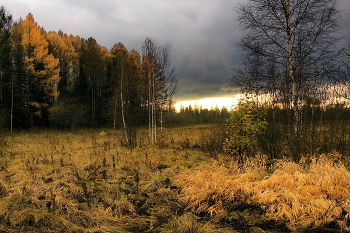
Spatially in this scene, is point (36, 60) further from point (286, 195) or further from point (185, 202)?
point (286, 195)

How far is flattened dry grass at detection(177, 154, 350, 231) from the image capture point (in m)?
3.21

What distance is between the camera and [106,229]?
3094 millimetres

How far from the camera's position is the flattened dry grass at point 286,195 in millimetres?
3215

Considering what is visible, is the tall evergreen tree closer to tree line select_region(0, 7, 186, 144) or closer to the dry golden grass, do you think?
tree line select_region(0, 7, 186, 144)

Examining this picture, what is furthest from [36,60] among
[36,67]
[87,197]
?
[87,197]

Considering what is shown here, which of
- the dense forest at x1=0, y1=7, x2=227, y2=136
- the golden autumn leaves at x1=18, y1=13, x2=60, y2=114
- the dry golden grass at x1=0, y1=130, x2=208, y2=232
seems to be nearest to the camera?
the dry golden grass at x1=0, y1=130, x2=208, y2=232

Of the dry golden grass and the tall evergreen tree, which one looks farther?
the tall evergreen tree

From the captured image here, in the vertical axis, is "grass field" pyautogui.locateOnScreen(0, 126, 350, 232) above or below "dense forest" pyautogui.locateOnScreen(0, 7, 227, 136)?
below

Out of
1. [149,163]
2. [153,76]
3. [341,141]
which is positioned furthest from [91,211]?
[153,76]

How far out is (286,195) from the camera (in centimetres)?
366

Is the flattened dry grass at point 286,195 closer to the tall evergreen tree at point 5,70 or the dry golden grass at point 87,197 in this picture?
the dry golden grass at point 87,197

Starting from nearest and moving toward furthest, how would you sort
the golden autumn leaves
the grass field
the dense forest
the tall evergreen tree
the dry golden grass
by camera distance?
1. the grass field
2. the dry golden grass
3. the dense forest
4. the tall evergreen tree
5. the golden autumn leaves

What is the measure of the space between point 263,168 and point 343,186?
1783 mm

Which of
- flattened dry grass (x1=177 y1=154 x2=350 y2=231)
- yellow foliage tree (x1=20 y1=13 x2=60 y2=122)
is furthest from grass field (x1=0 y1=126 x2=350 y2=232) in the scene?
yellow foliage tree (x1=20 y1=13 x2=60 y2=122)
